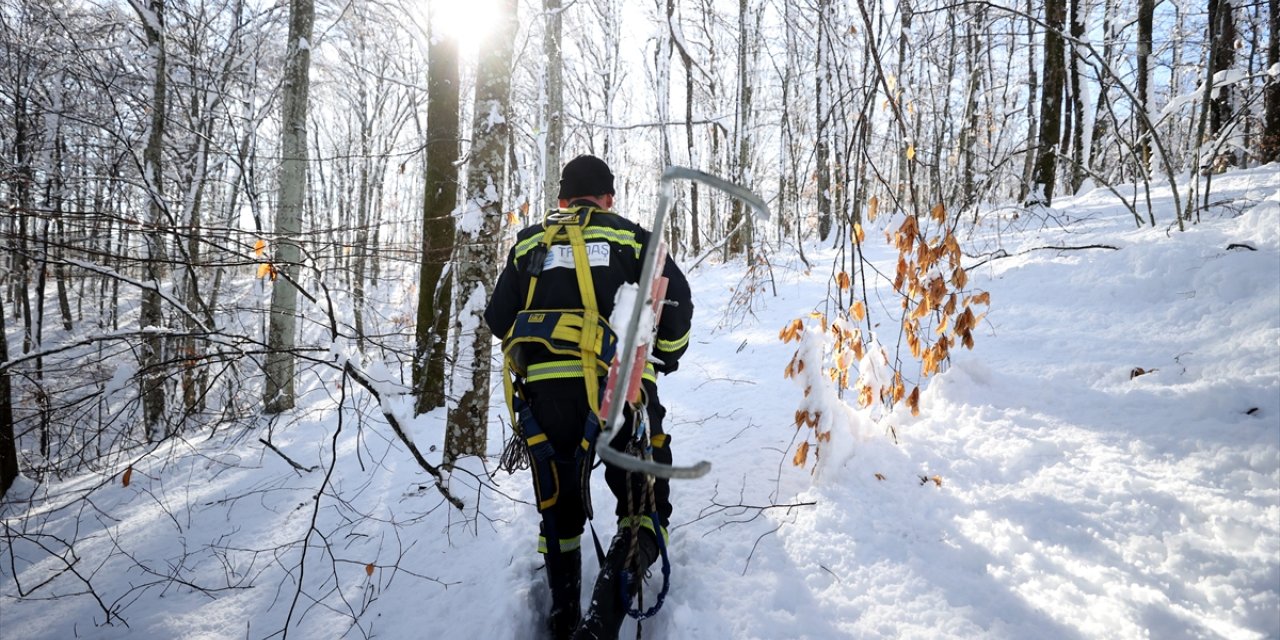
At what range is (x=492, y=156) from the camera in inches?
145

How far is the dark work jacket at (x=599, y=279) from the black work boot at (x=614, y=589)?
31.8 inches

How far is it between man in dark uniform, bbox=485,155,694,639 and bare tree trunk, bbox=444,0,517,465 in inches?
49.5

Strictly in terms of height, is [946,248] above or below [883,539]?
above

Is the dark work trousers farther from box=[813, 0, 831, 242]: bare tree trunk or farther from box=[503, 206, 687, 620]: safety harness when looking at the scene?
box=[813, 0, 831, 242]: bare tree trunk

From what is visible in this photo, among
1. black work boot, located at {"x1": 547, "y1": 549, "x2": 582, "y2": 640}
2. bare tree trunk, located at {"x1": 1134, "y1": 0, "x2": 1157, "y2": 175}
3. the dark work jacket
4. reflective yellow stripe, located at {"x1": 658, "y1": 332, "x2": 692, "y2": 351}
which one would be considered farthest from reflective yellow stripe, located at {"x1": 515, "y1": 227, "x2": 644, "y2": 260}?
bare tree trunk, located at {"x1": 1134, "y1": 0, "x2": 1157, "y2": 175}

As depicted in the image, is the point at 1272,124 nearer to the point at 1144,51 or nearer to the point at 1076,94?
the point at 1144,51

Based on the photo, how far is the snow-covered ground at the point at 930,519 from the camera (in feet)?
6.09

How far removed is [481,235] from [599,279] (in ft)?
5.62

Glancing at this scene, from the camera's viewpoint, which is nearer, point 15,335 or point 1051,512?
point 1051,512

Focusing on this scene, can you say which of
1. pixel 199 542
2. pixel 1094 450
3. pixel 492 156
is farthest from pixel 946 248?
pixel 199 542

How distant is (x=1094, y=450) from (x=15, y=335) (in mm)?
24855

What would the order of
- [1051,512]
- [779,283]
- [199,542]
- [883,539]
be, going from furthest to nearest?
1. [779,283]
2. [199,542]
3. [883,539]
4. [1051,512]

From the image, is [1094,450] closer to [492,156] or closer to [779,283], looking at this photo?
[492,156]

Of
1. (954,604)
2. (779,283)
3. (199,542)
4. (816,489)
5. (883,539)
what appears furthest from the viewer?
(779,283)
